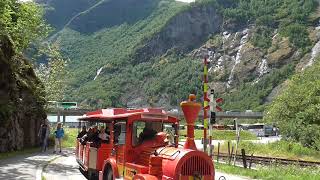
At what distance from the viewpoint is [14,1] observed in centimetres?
3938

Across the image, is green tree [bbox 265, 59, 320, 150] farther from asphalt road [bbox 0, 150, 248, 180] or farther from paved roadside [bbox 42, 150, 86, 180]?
paved roadside [bbox 42, 150, 86, 180]

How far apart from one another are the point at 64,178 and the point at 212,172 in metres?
7.98

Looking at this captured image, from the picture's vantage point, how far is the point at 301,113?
133 ft

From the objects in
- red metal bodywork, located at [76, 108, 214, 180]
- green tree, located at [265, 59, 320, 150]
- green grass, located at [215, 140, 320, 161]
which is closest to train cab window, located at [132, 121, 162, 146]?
red metal bodywork, located at [76, 108, 214, 180]

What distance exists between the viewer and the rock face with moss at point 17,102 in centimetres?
2395

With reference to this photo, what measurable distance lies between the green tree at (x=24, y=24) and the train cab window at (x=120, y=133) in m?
17.2

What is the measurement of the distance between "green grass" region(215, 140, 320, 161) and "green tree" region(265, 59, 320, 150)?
2.52 ft

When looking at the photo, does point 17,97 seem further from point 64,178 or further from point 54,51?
point 54,51

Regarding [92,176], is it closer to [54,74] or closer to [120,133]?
[120,133]

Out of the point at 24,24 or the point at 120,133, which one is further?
the point at 24,24

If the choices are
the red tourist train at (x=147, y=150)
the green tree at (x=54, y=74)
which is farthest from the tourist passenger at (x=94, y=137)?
the green tree at (x=54, y=74)

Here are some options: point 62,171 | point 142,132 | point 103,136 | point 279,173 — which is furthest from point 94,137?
point 279,173

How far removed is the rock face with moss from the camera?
2395 centimetres

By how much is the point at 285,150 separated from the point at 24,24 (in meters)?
23.7
